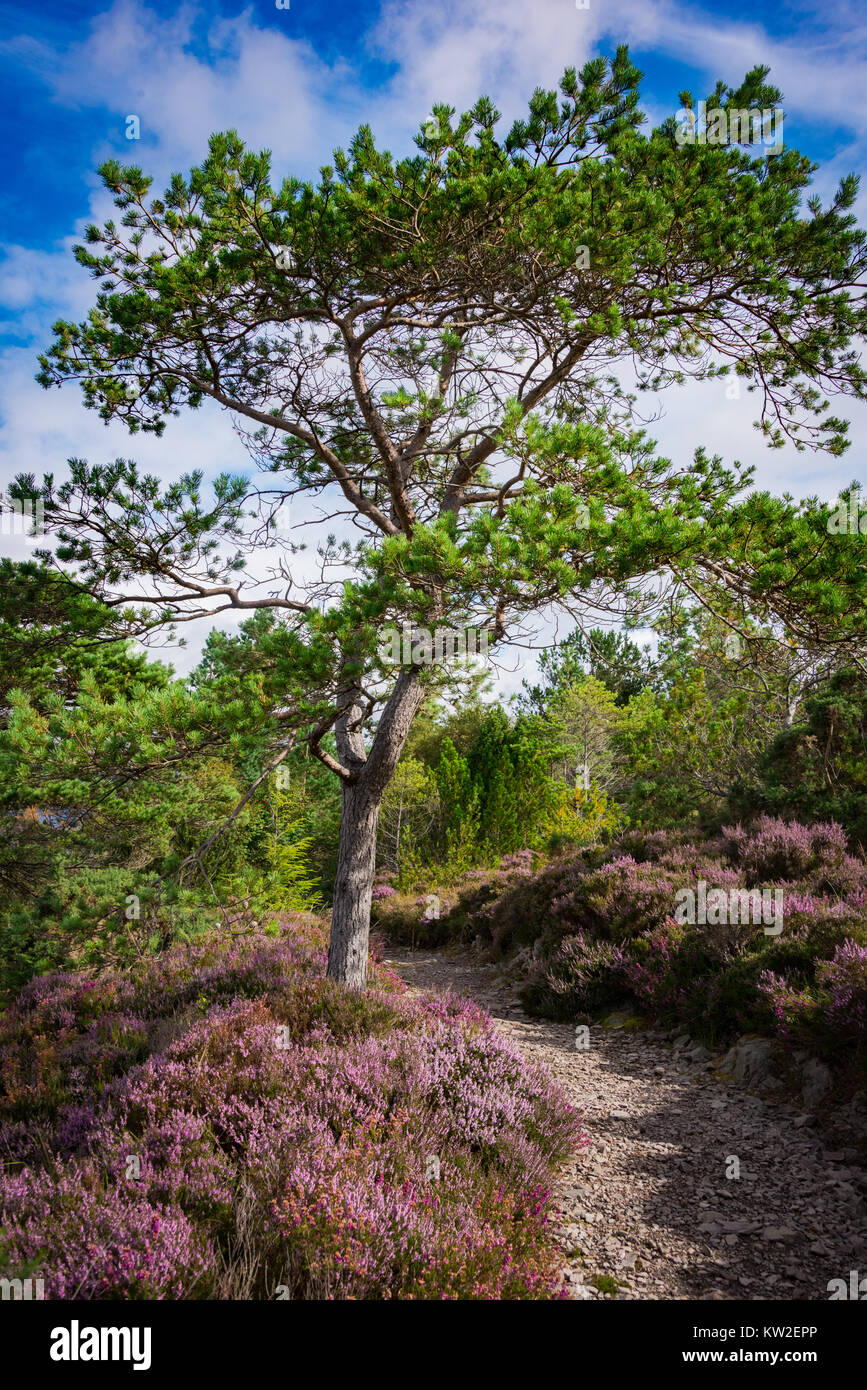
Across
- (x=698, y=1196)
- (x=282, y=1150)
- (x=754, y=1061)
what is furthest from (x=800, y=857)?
(x=282, y=1150)

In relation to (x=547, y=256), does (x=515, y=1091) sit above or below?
below

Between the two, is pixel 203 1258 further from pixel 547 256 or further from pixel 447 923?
pixel 447 923

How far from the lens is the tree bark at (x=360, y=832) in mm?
5465

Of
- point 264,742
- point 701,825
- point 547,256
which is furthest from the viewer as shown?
point 701,825

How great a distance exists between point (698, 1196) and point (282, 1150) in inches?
87.1

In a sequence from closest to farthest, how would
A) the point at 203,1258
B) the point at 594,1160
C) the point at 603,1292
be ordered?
the point at 203,1258 → the point at 603,1292 → the point at 594,1160

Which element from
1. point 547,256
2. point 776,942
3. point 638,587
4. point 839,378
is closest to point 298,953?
→ point 776,942

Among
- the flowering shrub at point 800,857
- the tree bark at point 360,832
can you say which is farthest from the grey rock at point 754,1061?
the tree bark at point 360,832

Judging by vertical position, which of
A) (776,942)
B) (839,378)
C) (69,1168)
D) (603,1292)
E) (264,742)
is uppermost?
(839,378)

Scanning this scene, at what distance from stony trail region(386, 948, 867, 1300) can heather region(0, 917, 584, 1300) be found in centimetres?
28

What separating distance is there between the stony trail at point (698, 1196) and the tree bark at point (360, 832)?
1948 mm

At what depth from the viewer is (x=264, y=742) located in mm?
4129

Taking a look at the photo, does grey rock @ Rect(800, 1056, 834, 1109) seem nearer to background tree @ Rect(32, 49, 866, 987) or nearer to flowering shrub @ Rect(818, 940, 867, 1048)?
flowering shrub @ Rect(818, 940, 867, 1048)

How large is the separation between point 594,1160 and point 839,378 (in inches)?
238
